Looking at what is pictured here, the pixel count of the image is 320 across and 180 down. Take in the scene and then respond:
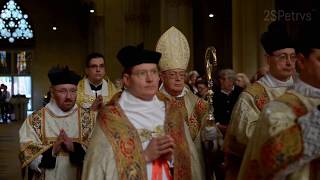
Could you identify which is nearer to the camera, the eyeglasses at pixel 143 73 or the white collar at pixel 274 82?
the eyeglasses at pixel 143 73

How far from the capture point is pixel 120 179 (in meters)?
3.79

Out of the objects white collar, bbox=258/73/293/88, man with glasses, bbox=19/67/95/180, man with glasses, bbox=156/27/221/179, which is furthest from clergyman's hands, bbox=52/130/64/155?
white collar, bbox=258/73/293/88

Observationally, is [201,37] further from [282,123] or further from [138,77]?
[282,123]

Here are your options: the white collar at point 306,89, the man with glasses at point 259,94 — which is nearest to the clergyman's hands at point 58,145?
the man with glasses at point 259,94

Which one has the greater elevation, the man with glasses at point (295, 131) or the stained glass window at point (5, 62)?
the stained glass window at point (5, 62)

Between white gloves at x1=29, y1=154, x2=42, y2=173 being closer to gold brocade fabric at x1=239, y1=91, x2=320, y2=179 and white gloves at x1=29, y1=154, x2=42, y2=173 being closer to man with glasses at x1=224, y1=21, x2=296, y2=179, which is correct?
man with glasses at x1=224, y1=21, x2=296, y2=179

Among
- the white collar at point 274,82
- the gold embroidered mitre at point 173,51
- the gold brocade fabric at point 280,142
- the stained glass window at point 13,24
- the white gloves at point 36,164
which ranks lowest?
the white gloves at point 36,164

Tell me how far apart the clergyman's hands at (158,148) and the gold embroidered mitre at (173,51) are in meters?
1.65

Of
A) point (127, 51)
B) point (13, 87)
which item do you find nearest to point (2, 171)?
point (127, 51)

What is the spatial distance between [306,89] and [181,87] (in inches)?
107

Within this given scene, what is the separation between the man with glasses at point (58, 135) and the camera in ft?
17.4

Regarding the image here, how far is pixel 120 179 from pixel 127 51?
81 centimetres

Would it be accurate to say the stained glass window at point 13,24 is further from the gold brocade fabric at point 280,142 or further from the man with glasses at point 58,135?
the gold brocade fabric at point 280,142

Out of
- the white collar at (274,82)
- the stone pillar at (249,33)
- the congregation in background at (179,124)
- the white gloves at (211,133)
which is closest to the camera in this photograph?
the congregation in background at (179,124)
